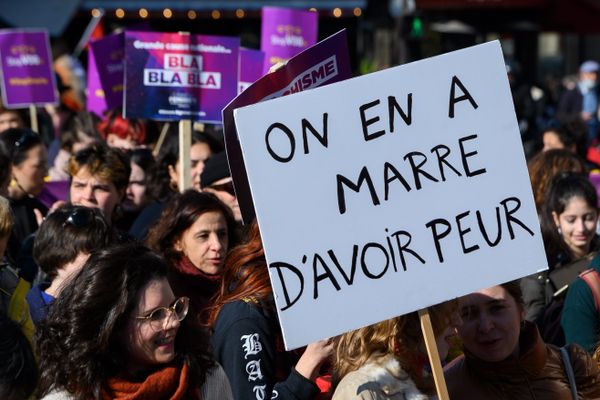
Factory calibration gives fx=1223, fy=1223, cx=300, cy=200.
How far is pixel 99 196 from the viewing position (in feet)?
20.1

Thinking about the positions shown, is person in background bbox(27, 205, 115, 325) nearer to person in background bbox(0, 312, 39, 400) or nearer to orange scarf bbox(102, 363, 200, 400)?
orange scarf bbox(102, 363, 200, 400)

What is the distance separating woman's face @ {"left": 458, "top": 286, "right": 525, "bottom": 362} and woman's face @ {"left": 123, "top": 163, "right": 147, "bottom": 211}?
359 cm

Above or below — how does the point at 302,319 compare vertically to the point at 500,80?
below

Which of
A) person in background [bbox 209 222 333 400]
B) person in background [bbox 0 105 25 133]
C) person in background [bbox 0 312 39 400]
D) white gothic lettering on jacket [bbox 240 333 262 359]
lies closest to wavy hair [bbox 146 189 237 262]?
person in background [bbox 209 222 333 400]

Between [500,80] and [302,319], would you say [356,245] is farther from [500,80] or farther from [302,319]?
[500,80]

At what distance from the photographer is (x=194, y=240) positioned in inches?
197

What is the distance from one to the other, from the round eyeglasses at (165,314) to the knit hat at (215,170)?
2392mm

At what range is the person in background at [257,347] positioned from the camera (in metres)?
3.71

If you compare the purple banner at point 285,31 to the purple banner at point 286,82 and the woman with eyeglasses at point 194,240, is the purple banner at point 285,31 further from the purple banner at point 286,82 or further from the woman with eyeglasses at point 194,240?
the purple banner at point 286,82

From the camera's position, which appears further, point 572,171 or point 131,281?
point 572,171

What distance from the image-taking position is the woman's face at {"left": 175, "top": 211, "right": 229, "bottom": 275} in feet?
16.2

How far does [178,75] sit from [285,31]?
2.38 m

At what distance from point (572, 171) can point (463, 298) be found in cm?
307

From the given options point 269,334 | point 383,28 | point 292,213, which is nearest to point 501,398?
point 269,334
